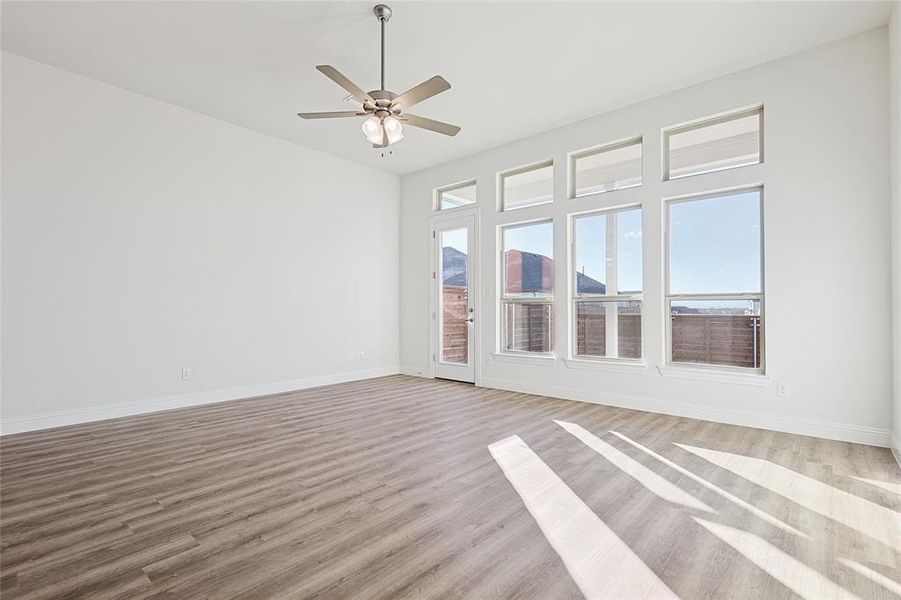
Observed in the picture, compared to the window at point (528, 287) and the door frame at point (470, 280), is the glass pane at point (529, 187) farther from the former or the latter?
the door frame at point (470, 280)

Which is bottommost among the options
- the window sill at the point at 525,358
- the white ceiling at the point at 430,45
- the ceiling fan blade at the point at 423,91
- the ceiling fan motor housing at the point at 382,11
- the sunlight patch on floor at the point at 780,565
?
the sunlight patch on floor at the point at 780,565

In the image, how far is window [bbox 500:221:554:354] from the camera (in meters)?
5.71

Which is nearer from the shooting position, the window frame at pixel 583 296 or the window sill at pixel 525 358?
the window frame at pixel 583 296

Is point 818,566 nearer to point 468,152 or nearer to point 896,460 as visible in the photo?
point 896,460

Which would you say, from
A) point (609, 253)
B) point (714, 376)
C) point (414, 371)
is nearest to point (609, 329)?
point (609, 253)

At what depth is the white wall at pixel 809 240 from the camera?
3564 mm

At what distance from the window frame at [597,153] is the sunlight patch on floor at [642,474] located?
284cm

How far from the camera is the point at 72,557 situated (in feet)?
6.48

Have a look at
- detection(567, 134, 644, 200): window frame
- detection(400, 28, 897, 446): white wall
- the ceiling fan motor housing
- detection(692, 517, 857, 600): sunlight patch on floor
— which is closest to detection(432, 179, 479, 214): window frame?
detection(567, 134, 644, 200): window frame

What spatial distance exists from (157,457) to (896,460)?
540 centimetres

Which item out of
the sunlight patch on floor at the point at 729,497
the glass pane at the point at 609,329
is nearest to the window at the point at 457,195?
the glass pane at the point at 609,329

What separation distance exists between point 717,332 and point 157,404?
19.3 feet

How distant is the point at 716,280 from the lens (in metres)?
4.43

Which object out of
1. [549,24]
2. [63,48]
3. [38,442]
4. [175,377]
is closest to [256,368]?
[175,377]
